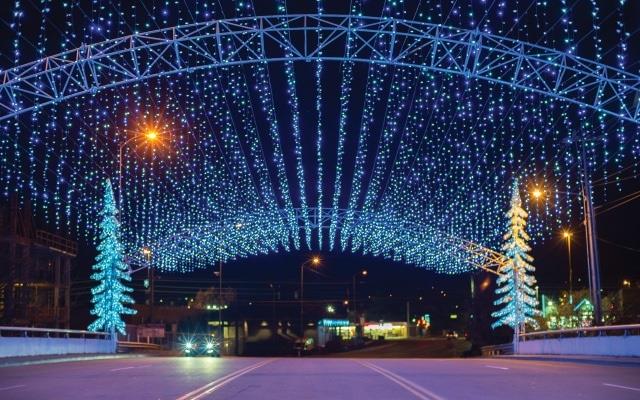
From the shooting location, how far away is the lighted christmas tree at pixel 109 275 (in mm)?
42719

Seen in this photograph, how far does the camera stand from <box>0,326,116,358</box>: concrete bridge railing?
24.3m

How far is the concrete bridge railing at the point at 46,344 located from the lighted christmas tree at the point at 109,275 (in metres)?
4.90

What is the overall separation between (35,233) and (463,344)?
4054 centimetres

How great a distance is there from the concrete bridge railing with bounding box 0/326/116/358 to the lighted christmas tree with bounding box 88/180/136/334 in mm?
4903

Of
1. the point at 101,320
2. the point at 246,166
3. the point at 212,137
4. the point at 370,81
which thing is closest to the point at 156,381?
the point at 370,81

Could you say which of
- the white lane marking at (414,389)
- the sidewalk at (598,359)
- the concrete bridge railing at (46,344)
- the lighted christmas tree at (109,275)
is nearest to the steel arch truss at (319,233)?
the lighted christmas tree at (109,275)

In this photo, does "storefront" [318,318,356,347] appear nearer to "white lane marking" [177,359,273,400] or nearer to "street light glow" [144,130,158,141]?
"street light glow" [144,130,158,141]

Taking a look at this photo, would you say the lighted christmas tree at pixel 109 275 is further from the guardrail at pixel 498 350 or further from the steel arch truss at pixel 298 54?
the guardrail at pixel 498 350

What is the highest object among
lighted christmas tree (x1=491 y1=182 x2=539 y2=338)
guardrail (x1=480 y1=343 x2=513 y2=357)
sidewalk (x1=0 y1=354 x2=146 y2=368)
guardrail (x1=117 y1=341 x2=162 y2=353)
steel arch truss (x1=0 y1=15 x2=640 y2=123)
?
steel arch truss (x1=0 y1=15 x2=640 y2=123)


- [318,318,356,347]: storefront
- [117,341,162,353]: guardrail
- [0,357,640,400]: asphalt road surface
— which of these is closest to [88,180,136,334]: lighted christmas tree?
[117,341,162,353]: guardrail

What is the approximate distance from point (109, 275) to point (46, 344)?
53.9 ft

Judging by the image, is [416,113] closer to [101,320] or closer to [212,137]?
[212,137]

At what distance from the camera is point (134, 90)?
3266 cm

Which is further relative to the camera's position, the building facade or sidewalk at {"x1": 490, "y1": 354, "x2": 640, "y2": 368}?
the building facade
